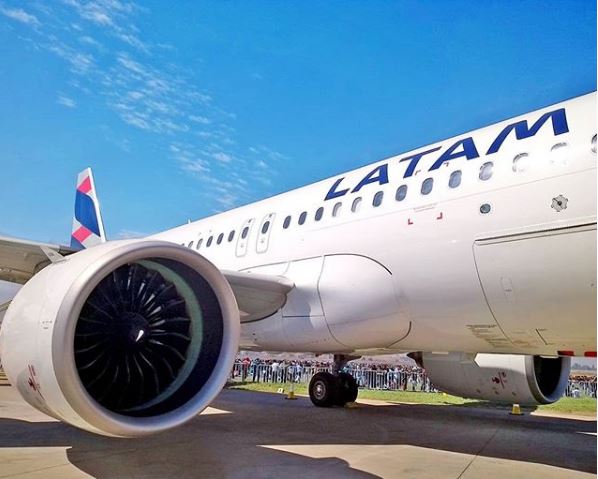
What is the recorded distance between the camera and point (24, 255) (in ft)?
26.5

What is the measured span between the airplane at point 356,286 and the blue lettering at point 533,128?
0.02 metres

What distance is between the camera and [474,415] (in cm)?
1172

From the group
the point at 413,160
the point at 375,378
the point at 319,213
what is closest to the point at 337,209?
the point at 319,213

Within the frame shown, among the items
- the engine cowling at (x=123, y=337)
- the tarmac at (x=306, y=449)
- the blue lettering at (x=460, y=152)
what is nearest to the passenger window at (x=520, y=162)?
the blue lettering at (x=460, y=152)

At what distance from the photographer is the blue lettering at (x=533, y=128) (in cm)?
584

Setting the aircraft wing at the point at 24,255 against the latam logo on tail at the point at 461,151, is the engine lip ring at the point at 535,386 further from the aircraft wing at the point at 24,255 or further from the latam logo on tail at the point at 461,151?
the aircraft wing at the point at 24,255

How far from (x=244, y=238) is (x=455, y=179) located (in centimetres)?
406

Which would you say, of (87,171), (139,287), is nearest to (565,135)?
(139,287)

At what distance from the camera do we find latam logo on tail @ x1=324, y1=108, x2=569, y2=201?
6031mm

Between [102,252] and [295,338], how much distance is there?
3645mm

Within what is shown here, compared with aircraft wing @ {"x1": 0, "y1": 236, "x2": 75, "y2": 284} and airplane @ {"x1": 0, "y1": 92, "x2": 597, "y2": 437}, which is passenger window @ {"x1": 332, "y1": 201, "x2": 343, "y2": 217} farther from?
aircraft wing @ {"x1": 0, "y1": 236, "x2": 75, "y2": 284}

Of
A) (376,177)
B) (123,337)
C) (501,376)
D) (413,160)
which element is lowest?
(123,337)

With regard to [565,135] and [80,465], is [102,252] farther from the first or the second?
[565,135]

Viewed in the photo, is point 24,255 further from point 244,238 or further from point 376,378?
point 376,378
